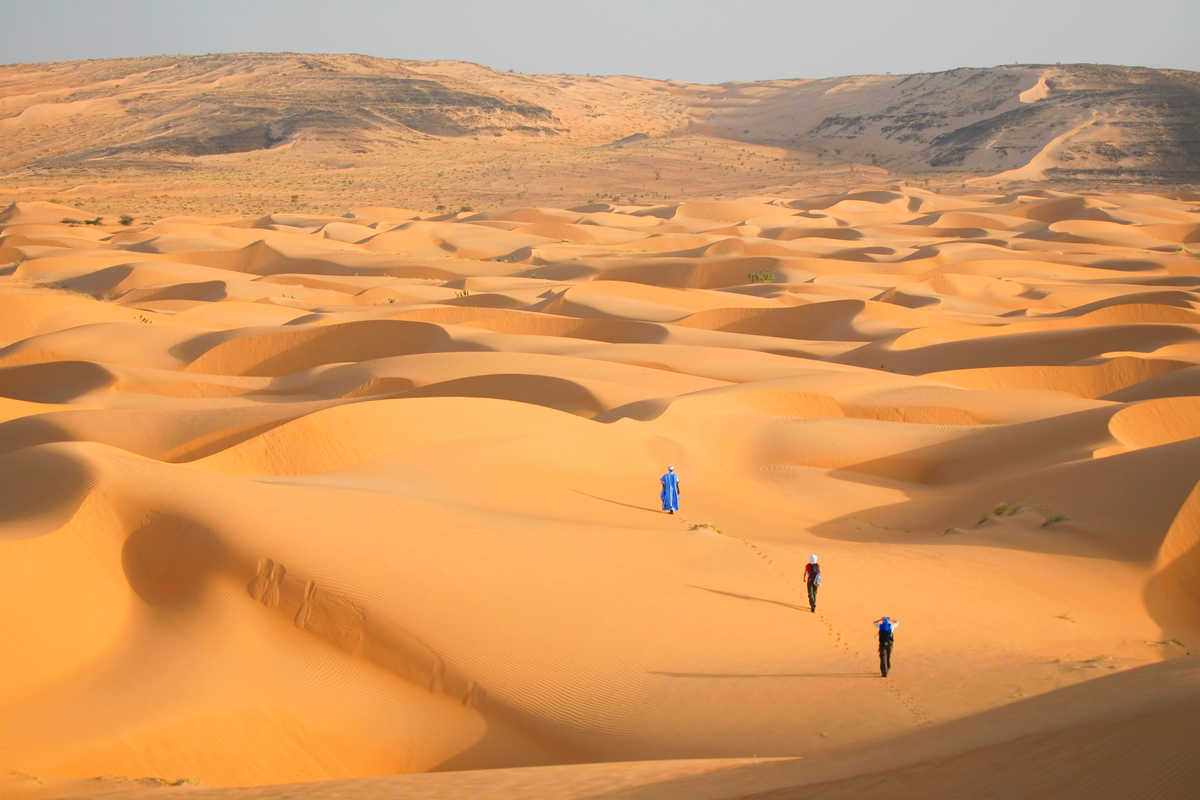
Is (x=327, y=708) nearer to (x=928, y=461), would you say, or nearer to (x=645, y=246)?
(x=928, y=461)

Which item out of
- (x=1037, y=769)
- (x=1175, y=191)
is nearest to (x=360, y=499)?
(x=1037, y=769)

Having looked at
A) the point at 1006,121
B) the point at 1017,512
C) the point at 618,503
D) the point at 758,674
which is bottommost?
the point at 1017,512

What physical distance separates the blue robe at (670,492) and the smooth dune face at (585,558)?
32 cm

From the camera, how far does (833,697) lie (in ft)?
24.3

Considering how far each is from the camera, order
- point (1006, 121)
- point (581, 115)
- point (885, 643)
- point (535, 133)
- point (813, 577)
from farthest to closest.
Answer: point (581, 115), point (535, 133), point (1006, 121), point (813, 577), point (885, 643)

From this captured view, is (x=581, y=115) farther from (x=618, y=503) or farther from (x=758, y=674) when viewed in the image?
(x=758, y=674)

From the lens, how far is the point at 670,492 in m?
11.3

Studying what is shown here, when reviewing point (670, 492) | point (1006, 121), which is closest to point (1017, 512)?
point (670, 492)

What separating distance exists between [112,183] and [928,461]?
5353cm

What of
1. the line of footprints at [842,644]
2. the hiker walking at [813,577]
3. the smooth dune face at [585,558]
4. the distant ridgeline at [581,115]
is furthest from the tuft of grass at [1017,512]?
the distant ridgeline at [581,115]

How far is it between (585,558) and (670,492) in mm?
2261

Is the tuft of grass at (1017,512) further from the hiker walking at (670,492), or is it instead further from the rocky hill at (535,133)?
the rocky hill at (535,133)

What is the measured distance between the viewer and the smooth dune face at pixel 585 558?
265 inches

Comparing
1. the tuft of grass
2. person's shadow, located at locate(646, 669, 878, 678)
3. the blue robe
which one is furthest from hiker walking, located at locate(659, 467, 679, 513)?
person's shadow, located at locate(646, 669, 878, 678)
